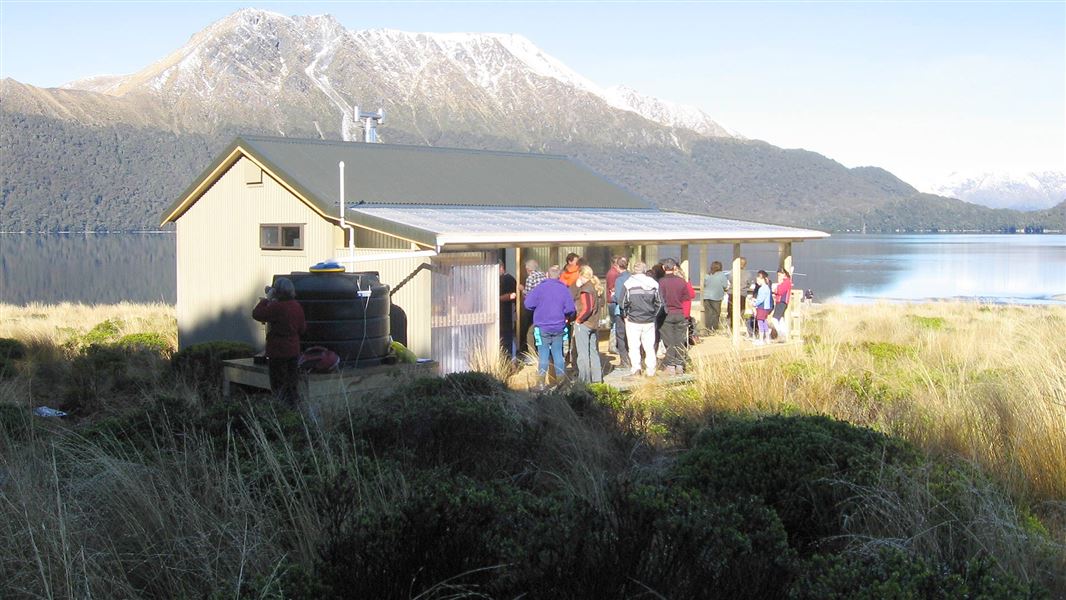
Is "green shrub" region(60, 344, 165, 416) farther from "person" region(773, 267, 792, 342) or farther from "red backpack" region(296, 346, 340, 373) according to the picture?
"person" region(773, 267, 792, 342)

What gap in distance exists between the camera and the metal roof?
12664mm

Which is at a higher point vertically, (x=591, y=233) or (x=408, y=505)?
(x=591, y=233)

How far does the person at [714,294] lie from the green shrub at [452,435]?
9983mm

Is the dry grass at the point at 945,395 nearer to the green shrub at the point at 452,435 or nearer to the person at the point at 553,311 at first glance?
the person at the point at 553,311

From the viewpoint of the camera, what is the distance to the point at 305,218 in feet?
48.5

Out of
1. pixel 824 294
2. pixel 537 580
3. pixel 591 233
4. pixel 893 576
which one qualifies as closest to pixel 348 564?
pixel 537 580

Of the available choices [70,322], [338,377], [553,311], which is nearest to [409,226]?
[553,311]

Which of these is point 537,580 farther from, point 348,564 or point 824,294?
point 824,294

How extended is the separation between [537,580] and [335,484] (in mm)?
1207

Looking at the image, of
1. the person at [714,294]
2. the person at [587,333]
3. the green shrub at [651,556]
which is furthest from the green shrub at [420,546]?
the person at [714,294]

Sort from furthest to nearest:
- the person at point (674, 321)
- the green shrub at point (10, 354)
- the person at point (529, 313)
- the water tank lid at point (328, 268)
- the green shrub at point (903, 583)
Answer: the green shrub at point (10, 354), the person at point (529, 313), the person at point (674, 321), the water tank lid at point (328, 268), the green shrub at point (903, 583)

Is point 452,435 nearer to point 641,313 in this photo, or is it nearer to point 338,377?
point 338,377

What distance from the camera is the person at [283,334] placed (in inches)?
392

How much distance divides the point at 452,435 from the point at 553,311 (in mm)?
5347
